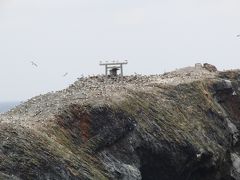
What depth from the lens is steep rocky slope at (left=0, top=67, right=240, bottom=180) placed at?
109 feet

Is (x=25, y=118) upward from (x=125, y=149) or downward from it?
upward

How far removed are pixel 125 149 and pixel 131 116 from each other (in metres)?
2.88

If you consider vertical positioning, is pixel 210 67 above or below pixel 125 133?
above

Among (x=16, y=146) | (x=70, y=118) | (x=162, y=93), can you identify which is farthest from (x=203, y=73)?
(x=16, y=146)

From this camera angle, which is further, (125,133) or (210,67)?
(210,67)

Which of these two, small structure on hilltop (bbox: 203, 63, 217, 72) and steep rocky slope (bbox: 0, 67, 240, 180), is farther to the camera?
small structure on hilltop (bbox: 203, 63, 217, 72)

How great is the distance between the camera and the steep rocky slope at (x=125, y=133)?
33.4m

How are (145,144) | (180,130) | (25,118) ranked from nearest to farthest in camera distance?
(25,118) < (145,144) < (180,130)

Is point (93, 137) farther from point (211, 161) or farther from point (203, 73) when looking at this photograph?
point (203, 73)

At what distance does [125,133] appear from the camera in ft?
137

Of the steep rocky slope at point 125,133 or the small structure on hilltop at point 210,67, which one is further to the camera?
the small structure on hilltop at point 210,67

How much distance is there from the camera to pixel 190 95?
5278 cm

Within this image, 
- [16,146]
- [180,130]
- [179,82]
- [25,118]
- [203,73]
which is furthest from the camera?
[203,73]

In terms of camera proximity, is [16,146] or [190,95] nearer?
[16,146]
